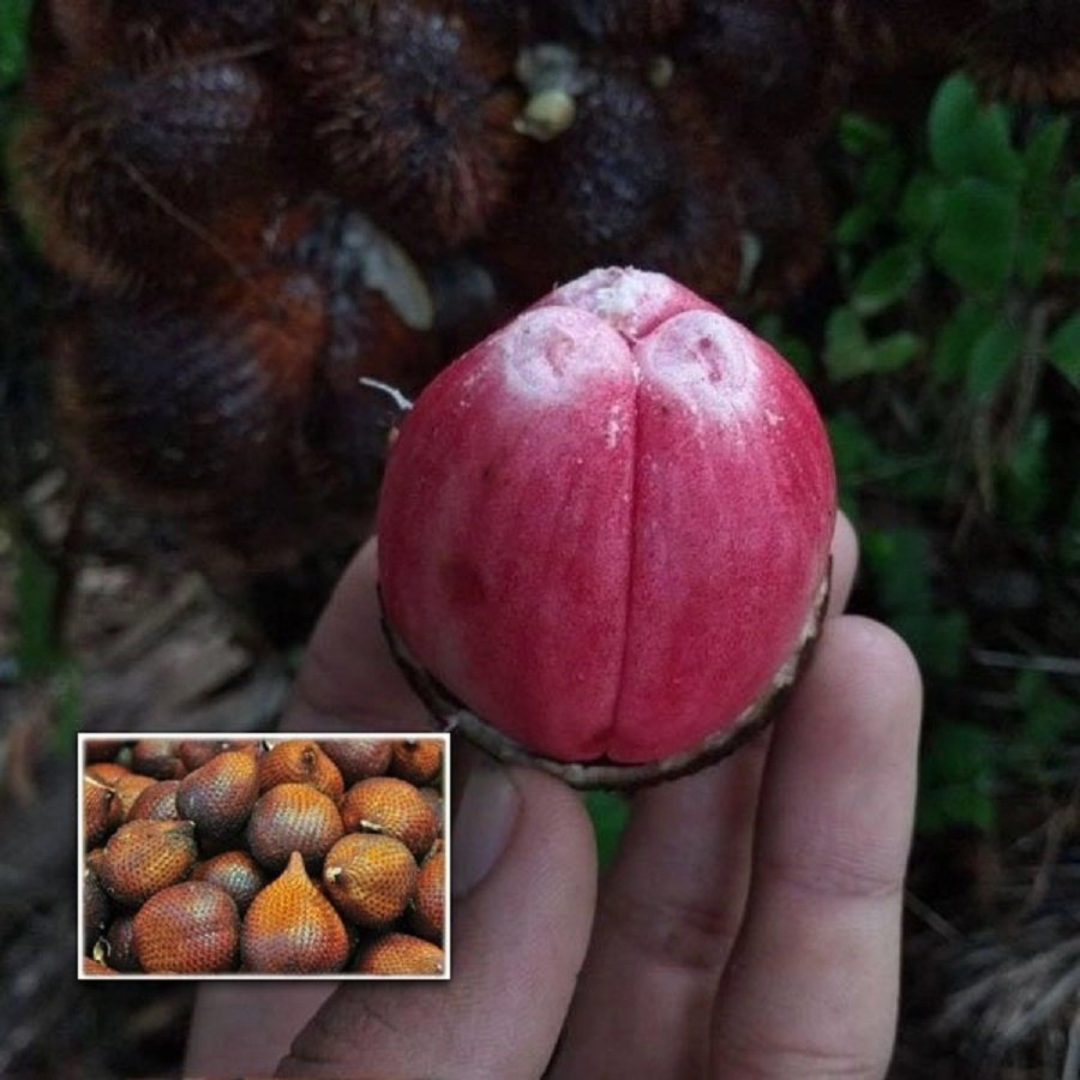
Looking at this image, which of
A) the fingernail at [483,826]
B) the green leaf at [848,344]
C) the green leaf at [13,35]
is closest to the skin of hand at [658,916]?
the fingernail at [483,826]

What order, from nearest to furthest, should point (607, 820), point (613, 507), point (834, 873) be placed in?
point (613, 507) < point (834, 873) < point (607, 820)

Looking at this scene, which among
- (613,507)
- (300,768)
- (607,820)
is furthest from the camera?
(607,820)

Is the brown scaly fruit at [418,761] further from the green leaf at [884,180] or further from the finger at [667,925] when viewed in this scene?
the green leaf at [884,180]

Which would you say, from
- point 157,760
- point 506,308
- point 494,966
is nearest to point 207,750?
point 157,760

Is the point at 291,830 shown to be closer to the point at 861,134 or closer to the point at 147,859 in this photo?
the point at 147,859

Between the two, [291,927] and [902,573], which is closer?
[291,927]

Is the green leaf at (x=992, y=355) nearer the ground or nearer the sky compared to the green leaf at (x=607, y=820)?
nearer the sky

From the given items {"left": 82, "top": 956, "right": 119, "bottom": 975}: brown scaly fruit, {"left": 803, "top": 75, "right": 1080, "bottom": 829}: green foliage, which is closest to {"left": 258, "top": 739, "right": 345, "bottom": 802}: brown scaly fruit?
{"left": 82, "top": 956, "right": 119, "bottom": 975}: brown scaly fruit

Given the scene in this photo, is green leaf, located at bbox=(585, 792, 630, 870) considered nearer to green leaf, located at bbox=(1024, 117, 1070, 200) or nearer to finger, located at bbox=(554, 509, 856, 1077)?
finger, located at bbox=(554, 509, 856, 1077)
